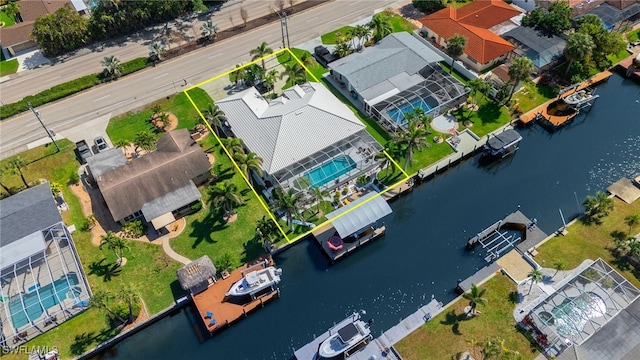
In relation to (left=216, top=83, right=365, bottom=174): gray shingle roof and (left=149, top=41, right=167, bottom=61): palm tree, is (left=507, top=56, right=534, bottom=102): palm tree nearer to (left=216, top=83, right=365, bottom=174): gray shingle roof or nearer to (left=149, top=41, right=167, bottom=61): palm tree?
(left=216, top=83, right=365, bottom=174): gray shingle roof

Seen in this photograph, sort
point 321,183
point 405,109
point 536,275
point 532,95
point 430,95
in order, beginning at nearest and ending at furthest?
1. point 536,275
2. point 321,183
3. point 405,109
4. point 430,95
5. point 532,95

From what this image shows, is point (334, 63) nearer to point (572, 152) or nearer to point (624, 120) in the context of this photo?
point (572, 152)

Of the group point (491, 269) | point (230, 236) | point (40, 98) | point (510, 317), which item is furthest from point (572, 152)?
point (40, 98)

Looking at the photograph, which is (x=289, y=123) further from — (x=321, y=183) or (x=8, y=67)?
(x=8, y=67)

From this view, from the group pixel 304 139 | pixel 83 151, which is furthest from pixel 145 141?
pixel 304 139

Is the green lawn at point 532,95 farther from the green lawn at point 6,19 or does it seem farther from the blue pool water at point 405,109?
the green lawn at point 6,19
